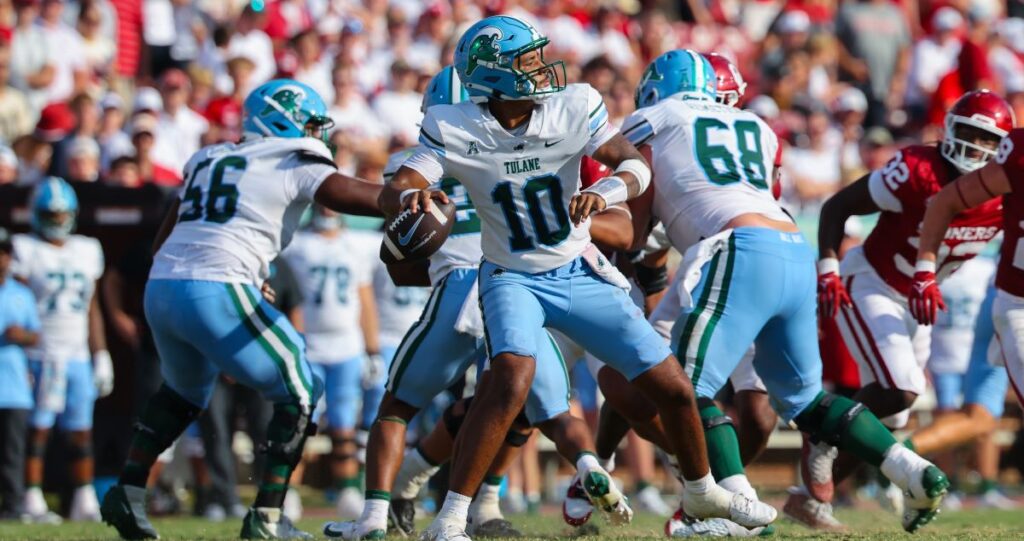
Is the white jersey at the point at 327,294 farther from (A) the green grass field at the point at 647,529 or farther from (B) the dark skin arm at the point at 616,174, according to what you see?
(B) the dark skin arm at the point at 616,174

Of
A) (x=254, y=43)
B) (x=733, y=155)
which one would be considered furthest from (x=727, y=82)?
(x=254, y=43)

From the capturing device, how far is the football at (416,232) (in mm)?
4902

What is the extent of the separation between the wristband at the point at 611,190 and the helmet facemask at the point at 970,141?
2.12 m

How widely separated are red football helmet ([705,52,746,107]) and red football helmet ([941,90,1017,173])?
36.4 inches

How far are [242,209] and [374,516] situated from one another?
1.46 metres

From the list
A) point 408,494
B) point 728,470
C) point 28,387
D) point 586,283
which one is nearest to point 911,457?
point 728,470

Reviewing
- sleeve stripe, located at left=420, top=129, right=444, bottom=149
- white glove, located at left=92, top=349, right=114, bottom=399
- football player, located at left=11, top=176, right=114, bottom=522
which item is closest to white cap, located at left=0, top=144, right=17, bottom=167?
football player, located at left=11, top=176, right=114, bottom=522

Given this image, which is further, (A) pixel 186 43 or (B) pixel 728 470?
(A) pixel 186 43

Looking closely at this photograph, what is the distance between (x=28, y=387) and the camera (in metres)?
8.71

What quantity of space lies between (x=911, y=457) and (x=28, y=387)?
530 centimetres

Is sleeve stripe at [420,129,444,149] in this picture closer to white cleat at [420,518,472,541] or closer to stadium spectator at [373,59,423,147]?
white cleat at [420,518,472,541]

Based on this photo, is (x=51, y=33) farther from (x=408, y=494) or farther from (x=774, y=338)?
(x=774, y=338)

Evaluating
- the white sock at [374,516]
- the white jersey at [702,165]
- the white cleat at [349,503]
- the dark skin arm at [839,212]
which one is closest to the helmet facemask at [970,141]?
the dark skin arm at [839,212]

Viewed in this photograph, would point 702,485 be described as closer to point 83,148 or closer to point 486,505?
point 486,505
